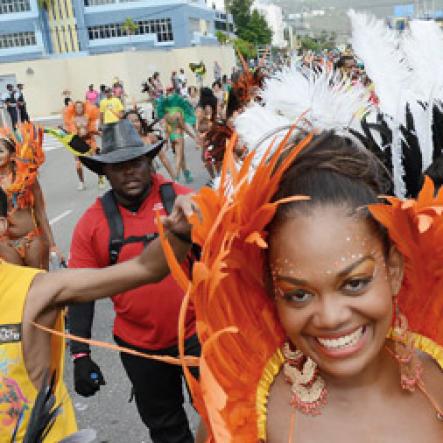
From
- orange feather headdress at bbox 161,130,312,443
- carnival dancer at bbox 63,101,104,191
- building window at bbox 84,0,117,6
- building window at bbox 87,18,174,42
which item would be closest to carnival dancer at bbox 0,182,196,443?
orange feather headdress at bbox 161,130,312,443

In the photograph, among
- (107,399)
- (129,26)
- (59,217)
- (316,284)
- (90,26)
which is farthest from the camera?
(90,26)

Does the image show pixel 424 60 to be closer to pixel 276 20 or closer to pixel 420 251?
pixel 420 251

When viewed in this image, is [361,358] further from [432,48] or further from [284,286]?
[432,48]

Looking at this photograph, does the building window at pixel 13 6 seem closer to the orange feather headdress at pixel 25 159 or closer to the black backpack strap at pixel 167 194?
the orange feather headdress at pixel 25 159

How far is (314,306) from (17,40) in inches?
2218

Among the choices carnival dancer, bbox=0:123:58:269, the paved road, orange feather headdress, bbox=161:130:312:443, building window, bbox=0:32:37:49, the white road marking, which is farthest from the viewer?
building window, bbox=0:32:37:49

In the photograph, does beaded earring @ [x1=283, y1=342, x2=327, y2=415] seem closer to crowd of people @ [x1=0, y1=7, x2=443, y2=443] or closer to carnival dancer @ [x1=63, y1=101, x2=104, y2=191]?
crowd of people @ [x1=0, y1=7, x2=443, y2=443]

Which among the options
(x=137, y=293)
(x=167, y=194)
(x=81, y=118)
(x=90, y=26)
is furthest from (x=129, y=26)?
(x=137, y=293)

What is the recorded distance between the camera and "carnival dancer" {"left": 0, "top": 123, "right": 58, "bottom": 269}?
4.82 meters

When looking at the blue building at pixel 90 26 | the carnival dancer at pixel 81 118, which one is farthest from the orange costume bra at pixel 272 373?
the blue building at pixel 90 26

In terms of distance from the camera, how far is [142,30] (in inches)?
2286

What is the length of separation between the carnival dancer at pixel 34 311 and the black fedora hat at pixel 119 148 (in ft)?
4.43

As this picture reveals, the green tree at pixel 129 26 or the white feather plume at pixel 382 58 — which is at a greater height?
the green tree at pixel 129 26

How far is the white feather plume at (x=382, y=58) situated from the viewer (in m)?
1.77
